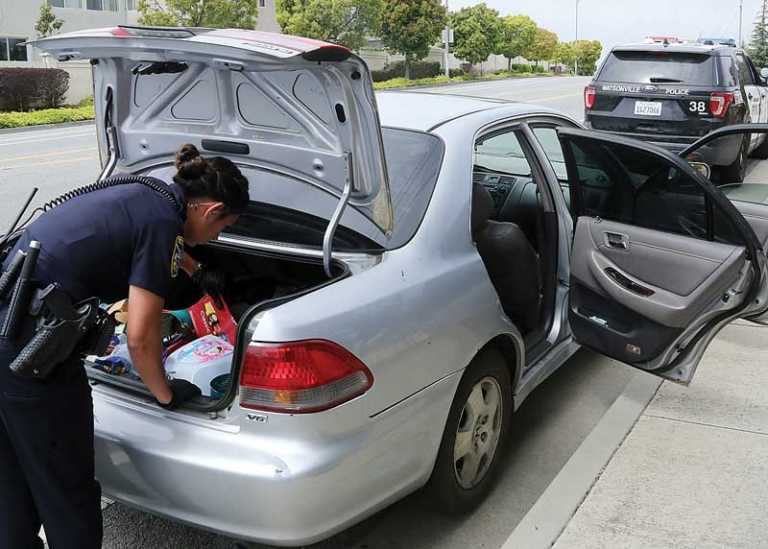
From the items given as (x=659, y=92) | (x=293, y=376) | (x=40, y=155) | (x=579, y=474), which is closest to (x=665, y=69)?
(x=659, y=92)

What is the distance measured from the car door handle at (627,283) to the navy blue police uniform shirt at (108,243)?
1942 millimetres

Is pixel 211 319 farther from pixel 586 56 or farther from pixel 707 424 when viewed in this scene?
pixel 586 56

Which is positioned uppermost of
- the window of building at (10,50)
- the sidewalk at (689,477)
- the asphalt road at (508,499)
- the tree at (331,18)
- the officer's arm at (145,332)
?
the tree at (331,18)

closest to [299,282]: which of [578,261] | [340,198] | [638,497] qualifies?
[340,198]

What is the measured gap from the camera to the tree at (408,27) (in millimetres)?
46281

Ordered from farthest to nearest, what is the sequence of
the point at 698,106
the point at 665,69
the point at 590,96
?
the point at 590,96 < the point at 665,69 < the point at 698,106

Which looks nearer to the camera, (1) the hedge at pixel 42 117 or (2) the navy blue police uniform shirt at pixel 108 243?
(2) the navy blue police uniform shirt at pixel 108 243

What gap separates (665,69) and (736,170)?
1518 mm

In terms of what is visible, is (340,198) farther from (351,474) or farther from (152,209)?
(351,474)

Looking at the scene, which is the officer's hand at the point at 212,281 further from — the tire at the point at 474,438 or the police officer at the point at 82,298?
the tire at the point at 474,438

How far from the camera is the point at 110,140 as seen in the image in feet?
11.8

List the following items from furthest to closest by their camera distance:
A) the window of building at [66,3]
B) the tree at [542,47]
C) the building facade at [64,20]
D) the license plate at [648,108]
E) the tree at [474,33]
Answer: the tree at [542,47]
the tree at [474,33]
the window of building at [66,3]
the building facade at [64,20]
the license plate at [648,108]

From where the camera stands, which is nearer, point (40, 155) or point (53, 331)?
point (53, 331)

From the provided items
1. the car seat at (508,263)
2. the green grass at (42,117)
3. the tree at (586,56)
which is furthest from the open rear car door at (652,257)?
the tree at (586,56)
